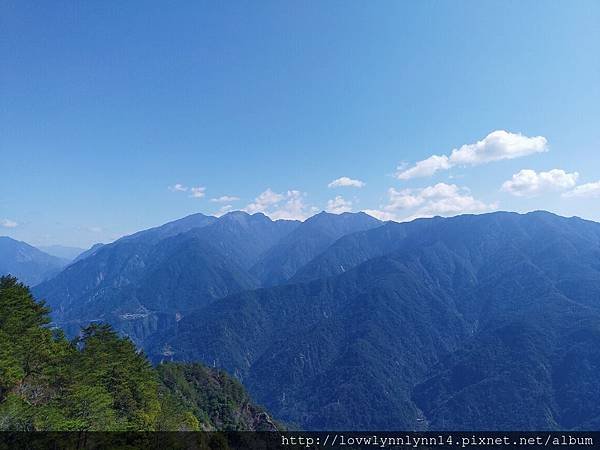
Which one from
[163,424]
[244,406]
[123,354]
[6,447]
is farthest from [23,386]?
[244,406]

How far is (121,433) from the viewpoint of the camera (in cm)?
3966

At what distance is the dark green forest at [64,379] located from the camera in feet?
110

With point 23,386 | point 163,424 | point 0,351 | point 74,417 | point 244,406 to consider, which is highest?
point 0,351

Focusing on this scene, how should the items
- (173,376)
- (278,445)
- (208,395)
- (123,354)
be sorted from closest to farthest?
(123,354) → (278,445) → (173,376) → (208,395)

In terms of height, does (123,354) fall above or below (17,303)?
below

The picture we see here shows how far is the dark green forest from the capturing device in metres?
33.6

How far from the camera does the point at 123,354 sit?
1933 inches

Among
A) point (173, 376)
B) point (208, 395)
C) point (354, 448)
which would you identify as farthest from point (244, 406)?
point (354, 448)

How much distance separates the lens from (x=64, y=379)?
124 feet

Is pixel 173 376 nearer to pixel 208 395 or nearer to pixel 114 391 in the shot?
pixel 208 395

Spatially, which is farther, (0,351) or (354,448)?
(354,448)

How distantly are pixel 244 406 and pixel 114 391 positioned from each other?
87.9 m

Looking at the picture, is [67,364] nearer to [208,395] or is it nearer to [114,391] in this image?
[114,391]

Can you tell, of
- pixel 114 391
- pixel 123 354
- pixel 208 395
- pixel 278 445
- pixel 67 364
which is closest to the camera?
pixel 67 364
